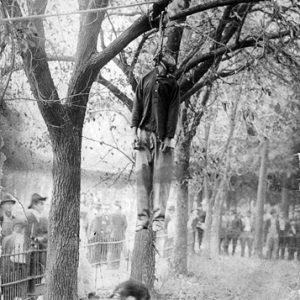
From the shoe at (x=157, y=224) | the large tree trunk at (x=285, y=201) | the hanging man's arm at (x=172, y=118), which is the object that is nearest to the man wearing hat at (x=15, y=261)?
the shoe at (x=157, y=224)

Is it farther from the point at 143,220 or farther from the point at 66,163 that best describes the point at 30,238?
the point at 143,220

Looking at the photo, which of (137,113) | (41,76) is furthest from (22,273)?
(137,113)

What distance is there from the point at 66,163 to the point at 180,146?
21.0ft

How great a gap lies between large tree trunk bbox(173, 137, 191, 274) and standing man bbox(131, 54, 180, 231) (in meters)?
8.74

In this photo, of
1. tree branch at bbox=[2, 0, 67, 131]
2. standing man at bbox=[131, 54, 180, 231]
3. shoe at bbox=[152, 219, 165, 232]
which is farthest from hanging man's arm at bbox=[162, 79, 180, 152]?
tree branch at bbox=[2, 0, 67, 131]

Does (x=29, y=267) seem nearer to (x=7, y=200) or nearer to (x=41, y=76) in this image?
(x=7, y=200)

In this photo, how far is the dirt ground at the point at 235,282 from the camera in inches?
561

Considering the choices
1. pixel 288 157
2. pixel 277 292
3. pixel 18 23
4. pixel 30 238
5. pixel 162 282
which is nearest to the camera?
pixel 18 23

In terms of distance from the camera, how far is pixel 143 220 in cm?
623

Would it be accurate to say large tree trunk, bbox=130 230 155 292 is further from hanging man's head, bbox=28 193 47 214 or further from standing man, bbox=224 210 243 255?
standing man, bbox=224 210 243 255

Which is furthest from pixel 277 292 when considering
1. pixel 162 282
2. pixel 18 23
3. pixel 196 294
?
pixel 18 23

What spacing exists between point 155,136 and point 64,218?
3.39 metres

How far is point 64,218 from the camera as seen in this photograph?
910 cm

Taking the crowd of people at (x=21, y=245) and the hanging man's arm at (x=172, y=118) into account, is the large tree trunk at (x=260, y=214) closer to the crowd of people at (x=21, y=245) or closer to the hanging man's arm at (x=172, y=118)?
the crowd of people at (x=21, y=245)
